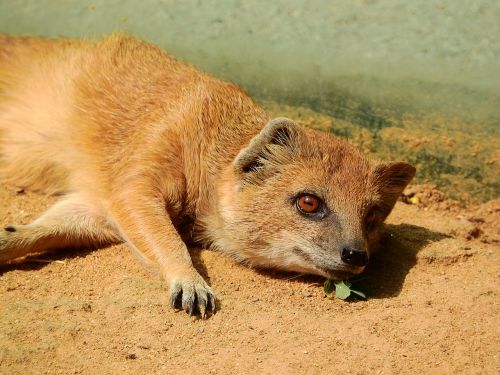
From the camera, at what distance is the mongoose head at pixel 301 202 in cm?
594

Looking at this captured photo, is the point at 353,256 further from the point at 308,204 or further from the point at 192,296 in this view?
the point at 192,296

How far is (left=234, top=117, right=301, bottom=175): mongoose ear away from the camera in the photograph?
249 inches

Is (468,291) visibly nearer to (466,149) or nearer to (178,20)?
(466,149)

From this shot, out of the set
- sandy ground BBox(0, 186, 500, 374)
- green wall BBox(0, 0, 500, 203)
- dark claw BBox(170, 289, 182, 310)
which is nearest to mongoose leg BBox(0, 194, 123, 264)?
sandy ground BBox(0, 186, 500, 374)

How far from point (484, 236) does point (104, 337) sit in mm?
4309

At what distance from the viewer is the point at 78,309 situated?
5445 mm

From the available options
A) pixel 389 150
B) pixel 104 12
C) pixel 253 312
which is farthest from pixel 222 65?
pixel 253 312

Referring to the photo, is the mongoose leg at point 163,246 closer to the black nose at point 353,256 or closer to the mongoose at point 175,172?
the mongoose at point 175,172

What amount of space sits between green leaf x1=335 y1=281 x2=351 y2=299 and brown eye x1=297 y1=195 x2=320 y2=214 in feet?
2.12

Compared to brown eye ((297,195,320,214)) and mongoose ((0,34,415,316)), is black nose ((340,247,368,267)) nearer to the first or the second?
mongoose ((0,34,415,316))

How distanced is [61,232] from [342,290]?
254cm

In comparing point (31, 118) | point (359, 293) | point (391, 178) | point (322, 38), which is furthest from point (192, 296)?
point (322, 38)

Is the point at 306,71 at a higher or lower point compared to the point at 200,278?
higher

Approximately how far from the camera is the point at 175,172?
663 centimetres
